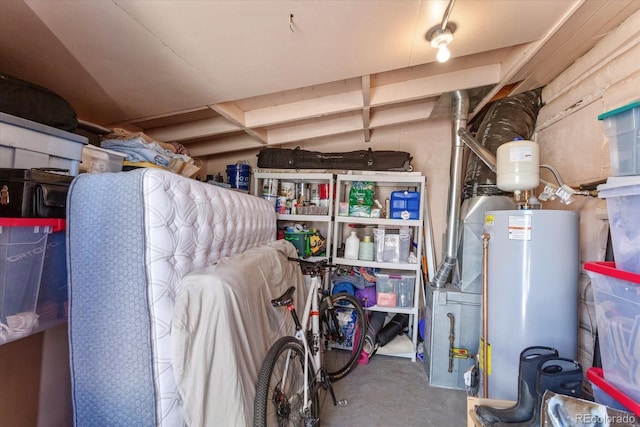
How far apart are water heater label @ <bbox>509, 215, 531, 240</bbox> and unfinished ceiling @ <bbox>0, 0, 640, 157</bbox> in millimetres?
1019

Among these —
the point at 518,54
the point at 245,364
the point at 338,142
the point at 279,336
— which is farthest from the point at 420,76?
the point at 245,364

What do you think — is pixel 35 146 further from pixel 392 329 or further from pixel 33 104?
pixel 392 329

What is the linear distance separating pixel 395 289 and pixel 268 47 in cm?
224

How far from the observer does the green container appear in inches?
109

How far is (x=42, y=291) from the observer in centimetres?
106

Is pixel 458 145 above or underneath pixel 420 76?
underneath

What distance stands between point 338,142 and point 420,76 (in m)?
1.31

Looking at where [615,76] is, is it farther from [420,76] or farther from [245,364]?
[245,364]

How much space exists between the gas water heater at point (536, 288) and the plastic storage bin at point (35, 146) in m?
2.19

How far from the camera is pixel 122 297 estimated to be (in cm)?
102

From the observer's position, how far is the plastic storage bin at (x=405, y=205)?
2.61m

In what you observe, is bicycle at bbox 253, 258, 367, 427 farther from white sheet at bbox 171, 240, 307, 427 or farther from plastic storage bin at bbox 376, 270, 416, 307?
plastic storage bin at bbox 376, 270, 416, 307

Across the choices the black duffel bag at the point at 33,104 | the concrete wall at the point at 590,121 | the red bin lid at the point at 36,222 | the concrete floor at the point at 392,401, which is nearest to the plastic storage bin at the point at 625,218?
the concrete wall at the point at 590,121

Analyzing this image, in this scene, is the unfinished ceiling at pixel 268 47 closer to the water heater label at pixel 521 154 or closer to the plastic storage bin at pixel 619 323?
the water heater label at pixel 521 154
